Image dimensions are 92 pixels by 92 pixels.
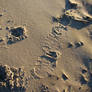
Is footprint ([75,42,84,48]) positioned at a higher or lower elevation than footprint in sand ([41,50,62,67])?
higher

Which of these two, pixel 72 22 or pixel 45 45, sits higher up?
pixel 72 22

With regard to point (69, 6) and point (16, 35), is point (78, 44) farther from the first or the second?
point (16, 35)

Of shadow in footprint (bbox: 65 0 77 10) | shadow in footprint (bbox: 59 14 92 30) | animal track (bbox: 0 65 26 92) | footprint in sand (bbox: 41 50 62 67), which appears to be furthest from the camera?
shadow in footprint (bbox: 65 0 77 10)

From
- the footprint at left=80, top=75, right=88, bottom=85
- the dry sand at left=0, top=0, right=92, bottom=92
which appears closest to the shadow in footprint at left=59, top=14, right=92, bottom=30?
the dry sand at left=0, top=0, right=92, bottom=92

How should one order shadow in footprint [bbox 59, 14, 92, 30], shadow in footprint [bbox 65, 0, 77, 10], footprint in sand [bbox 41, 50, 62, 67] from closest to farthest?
1. footprint in sand [bbox 41, 50, 62, 67]
2. shadow in footprint [bbox 59, 14, 92, 30]
3. shadow in footprint [bbox 65, 0, 77, 10]

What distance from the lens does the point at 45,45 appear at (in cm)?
318

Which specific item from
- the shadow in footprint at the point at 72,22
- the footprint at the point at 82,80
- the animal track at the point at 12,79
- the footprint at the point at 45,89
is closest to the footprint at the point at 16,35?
the animal track at the point at 12,79

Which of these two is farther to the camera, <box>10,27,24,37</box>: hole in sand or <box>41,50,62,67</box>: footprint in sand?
<box>10,27,24,37</box>: hole in sand

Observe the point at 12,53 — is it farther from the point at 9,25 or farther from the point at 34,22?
the point at 34,22

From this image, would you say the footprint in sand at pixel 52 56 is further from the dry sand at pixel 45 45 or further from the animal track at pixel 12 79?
the animal track at pixel 12 79

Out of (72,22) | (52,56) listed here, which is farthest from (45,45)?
(72,22)

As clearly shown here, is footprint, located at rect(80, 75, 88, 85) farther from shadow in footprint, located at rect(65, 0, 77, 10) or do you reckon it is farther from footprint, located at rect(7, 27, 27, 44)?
shadow in footprint, located at rect(65, 0, 77, 10)

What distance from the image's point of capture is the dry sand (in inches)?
116

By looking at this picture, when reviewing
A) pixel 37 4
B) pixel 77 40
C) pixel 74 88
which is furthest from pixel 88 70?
pixel 37 4
